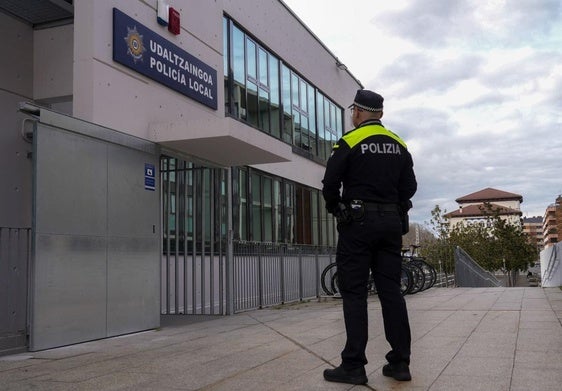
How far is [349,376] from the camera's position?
404 centimetres

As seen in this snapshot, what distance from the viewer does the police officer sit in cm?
406

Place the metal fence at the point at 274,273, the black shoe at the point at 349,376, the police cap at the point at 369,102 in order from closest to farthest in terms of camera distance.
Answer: the black shoe at the point at 349,376 < the police cap at the point at 369,102 < the metal fence at the point at 274,273

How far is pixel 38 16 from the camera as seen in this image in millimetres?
8516

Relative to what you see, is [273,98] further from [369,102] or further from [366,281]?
[366,281]

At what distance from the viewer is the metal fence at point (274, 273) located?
34.2 feet

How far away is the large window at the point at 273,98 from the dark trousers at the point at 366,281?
31.2 feet

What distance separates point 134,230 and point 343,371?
14.2ft

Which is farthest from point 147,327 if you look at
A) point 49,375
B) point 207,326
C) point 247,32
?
point 247,32

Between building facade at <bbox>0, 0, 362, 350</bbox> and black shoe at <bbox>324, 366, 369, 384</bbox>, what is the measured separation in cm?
341

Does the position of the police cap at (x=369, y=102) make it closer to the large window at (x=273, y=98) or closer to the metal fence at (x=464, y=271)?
the large window at (x=273, y=98)

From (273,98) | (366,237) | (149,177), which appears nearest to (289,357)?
(366,237)

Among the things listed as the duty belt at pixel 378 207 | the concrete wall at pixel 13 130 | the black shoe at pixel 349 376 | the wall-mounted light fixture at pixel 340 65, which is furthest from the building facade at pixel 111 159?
the wall-mounted light fixture at pixel 340 65

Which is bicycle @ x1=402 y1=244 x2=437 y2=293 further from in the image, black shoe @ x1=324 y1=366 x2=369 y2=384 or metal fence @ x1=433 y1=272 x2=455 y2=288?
black shoe @ x1=324 y1=366 x2=369 y2=384

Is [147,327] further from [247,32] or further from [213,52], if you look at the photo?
[247,32]
